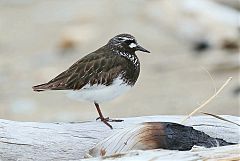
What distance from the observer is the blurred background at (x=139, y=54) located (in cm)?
838

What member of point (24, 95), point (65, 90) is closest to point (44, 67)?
point (24, 95)

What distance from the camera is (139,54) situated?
9648 millimetres

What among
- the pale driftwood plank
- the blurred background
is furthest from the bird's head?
the blurred background

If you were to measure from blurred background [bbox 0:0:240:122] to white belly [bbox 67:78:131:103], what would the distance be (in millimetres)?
3658

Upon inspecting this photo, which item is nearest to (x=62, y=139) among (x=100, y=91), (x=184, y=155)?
(x=100, y=91)

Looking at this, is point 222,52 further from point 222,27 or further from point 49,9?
point 49,9

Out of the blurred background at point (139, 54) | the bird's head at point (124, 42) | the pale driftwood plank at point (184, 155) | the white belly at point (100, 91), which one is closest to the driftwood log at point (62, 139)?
the pale driftwood plank at point (184, 155)

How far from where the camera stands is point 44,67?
32.1 ft

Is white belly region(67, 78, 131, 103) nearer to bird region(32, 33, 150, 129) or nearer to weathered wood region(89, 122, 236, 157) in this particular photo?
bird region(32, 33, 150, 129)

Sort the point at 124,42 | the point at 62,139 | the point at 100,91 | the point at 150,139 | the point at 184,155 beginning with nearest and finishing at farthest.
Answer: the point at 184,155
the point at 150,139
the point at 62,139
the point at 100,91
the point at 124,42

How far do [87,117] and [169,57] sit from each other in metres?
2.27

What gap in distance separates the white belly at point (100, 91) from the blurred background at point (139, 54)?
366cm

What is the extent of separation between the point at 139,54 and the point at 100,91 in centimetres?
560

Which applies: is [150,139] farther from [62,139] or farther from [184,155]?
[62,139]
